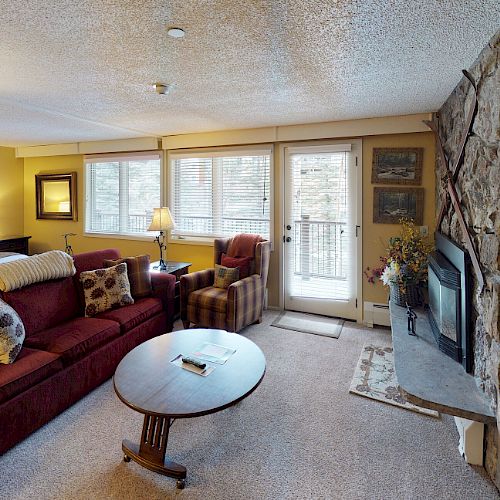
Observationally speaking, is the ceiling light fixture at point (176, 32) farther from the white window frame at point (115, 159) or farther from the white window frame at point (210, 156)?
the white window frame at point (115, 159)

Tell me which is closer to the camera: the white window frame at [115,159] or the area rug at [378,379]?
the area rug at [378,379]

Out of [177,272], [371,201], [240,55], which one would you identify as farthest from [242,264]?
[240,55]

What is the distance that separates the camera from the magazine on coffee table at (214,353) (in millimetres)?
2152

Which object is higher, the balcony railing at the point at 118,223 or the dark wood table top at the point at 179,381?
the balcony railing at the point at 118,223

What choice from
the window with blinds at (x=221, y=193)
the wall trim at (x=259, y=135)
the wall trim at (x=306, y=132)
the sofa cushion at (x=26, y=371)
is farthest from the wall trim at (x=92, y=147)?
the sofa cushion at (x=26, y=371)

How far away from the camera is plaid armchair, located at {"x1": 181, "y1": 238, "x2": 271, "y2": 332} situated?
347cm

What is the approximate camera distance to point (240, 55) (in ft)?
7.02

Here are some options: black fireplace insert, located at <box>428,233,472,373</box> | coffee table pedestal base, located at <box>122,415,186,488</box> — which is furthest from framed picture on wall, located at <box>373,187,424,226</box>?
coffee table pedestal base, located at <box>122,415,186,488</box>

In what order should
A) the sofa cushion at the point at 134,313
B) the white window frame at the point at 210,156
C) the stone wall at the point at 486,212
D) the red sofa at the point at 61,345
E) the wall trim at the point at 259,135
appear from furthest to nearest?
1. the white window frame at the point at 210,156
2. the wall trim at the point at 259,135
3. the sofa cushion at the point at 134,313
4. the red sofa at the point at 61,345
5. the stone wall at the point at 486,212

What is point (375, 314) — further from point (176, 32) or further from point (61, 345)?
point (176, 32)

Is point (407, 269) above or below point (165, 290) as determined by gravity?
above

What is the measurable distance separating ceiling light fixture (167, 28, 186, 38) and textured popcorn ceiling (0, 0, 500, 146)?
4 centimetres

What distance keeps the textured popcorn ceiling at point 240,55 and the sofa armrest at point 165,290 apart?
1720 millimetres

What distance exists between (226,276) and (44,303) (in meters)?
1.78
